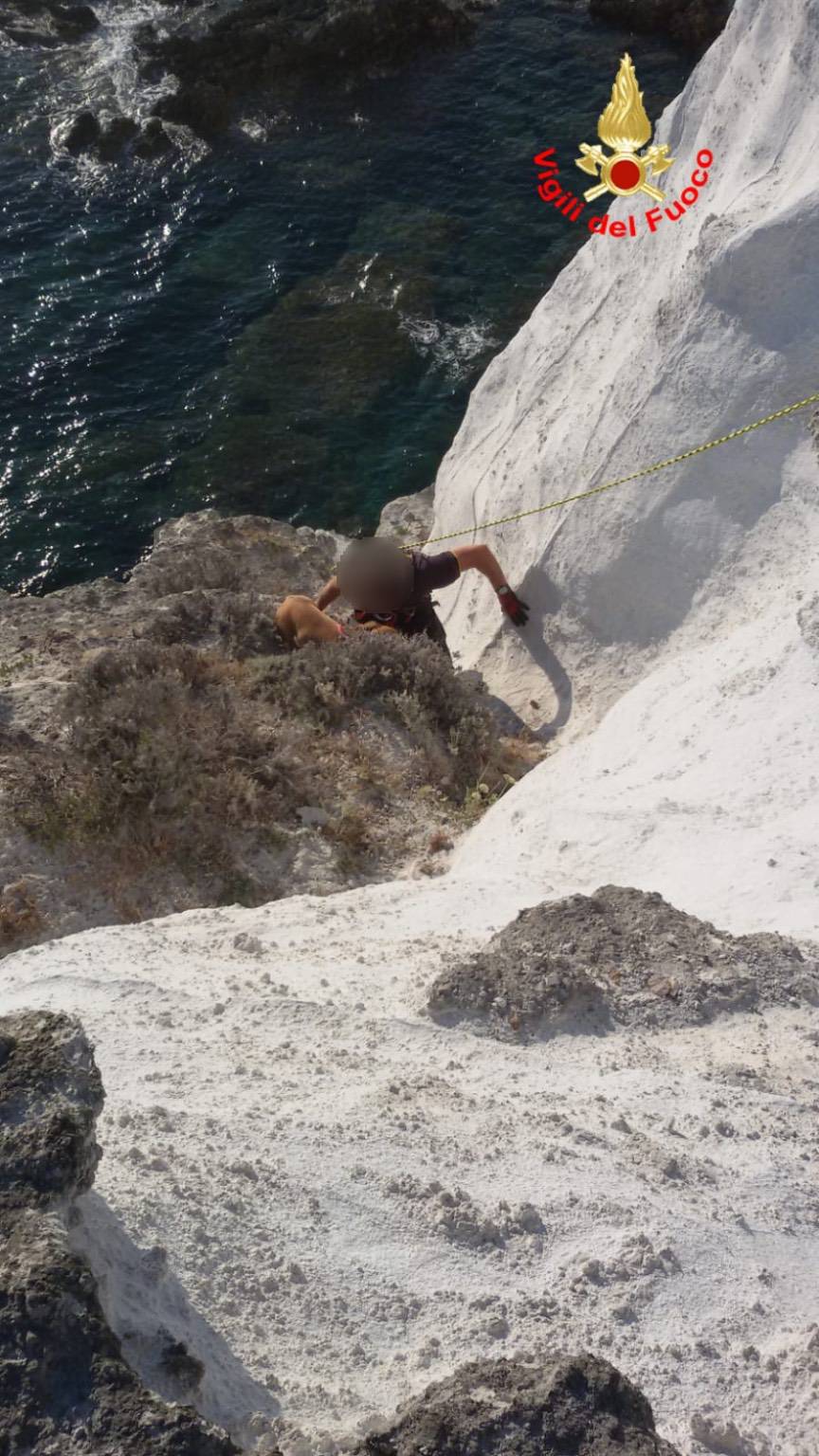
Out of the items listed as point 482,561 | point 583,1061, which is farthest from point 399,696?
point 583,1061

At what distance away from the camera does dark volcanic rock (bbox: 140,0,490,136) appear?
19.3m

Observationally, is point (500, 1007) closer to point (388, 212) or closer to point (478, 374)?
point (478, 374)

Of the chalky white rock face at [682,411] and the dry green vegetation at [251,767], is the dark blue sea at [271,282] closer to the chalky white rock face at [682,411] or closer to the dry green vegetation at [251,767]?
the chalky white rock face at [682,411]

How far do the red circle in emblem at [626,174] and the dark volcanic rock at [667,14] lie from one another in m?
10.5

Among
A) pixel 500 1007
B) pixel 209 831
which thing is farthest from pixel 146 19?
pixel 500 1007

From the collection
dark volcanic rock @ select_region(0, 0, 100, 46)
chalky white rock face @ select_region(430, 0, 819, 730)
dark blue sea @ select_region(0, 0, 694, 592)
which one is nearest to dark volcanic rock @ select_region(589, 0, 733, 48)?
dark blue sea @ select_region(0, 0, 694, 592)

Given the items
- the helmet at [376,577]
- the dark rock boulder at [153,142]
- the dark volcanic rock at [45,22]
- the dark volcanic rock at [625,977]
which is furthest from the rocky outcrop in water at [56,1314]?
the dark volcanic rock at [45,22]

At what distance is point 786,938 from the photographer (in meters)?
4.93

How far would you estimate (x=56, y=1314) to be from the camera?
117 inches

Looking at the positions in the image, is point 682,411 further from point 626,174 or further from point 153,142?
Result: point 153,142

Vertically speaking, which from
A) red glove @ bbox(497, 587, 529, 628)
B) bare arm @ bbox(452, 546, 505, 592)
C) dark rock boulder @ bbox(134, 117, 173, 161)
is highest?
dark rock boulder @ bbox(134, 117, 173, 161)

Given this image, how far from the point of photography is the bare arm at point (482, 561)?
29.7 feet

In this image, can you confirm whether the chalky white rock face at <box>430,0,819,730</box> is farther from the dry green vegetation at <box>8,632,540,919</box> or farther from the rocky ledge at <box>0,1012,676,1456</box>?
the rocky ledge at <box>0,1012,676,1456</box>

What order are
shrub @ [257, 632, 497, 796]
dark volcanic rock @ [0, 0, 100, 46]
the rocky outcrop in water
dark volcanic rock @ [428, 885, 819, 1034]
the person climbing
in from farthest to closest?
dark volcanic rock @ [0, 0, 100, 46] < the person climbing < shrub @ [257, 632, 497, 796] < dark volcanic rock @ [428, 885, 819, 1034] < the rocky outcrop in water
